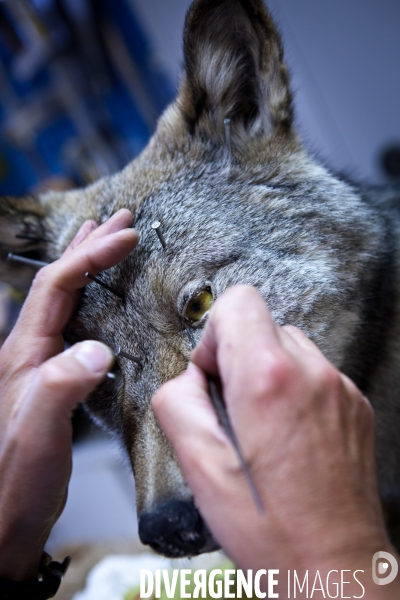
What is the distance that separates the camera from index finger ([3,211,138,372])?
1.47 m

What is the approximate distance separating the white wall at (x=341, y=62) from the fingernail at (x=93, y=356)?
314 centimetres

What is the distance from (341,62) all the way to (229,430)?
12.8 ft

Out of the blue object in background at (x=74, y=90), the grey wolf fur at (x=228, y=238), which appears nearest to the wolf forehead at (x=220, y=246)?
the grey wolf fur at (x=228, y=238)

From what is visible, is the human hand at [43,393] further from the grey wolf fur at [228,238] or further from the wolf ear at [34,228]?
the wolf ear at [34,228]

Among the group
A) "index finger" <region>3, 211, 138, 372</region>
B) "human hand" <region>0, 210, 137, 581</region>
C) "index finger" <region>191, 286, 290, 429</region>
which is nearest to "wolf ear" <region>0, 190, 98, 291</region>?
"human hand" <region>0, 210, 137, 581</region>

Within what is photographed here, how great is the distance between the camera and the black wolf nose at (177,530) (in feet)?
3.86

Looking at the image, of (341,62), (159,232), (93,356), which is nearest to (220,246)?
(159,232)

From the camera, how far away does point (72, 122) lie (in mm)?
4273

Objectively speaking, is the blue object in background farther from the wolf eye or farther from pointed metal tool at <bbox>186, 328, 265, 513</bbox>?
pointed metal tool at <bbox>186, 328, 265, 513</bbox>

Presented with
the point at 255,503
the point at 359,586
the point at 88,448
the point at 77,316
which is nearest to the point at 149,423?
the point at 77,316

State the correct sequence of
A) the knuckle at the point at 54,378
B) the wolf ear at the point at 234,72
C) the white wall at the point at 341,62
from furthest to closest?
the white wall at the point at 341,62, the wolf ear at the point at 234,72, the knuckle at the point at 54,378

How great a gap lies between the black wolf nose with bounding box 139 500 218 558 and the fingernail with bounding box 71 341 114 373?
1.29ft

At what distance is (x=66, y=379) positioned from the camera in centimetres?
113

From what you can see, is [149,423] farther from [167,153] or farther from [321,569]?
[167,153]
